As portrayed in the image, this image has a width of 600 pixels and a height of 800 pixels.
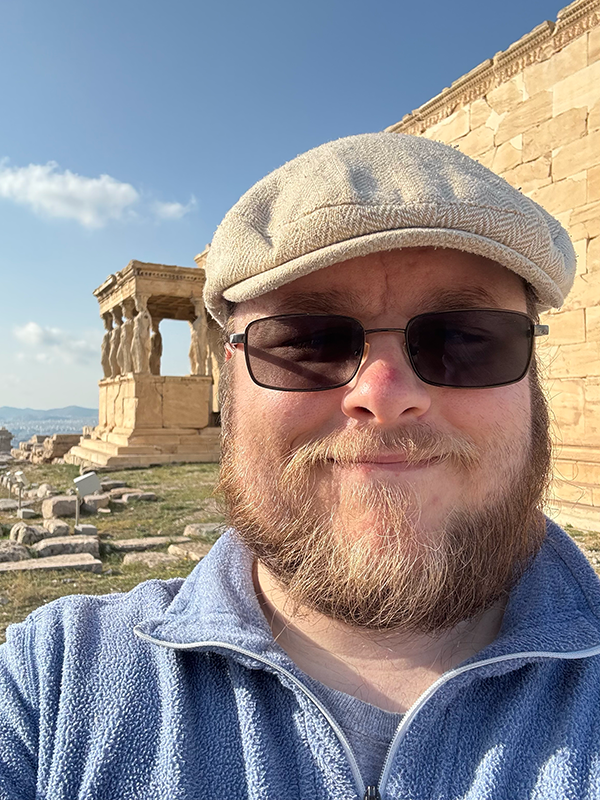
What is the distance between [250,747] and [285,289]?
30.9 inches

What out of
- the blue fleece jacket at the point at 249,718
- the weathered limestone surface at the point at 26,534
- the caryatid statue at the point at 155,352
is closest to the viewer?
the blue fleece jacket at the point at 249,718

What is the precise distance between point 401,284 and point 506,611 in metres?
0.66

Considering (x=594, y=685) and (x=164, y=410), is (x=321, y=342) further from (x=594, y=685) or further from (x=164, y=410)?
(x=164, y=410)

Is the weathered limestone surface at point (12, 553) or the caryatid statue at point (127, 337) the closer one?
the weathered limestone surface at point (12, 553)

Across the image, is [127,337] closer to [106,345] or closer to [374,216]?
[106,345]

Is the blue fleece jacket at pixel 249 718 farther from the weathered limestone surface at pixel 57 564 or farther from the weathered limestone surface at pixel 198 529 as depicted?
the weathered limestone surface at pixel 198 529

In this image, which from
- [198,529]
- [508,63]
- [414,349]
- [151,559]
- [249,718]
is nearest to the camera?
[249,718]

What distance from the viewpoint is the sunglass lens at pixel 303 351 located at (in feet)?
3.57

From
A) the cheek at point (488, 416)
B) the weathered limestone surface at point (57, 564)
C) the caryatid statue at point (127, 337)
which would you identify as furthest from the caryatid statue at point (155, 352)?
the cheek at point (488, 416)

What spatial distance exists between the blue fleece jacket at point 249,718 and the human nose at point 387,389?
427 millimetres

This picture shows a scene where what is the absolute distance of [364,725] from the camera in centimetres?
101

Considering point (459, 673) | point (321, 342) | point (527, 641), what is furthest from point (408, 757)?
point (321, 342)

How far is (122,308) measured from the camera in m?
17.0

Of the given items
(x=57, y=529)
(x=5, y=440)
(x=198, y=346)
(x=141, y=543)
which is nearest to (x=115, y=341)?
(x=198, y=346)
